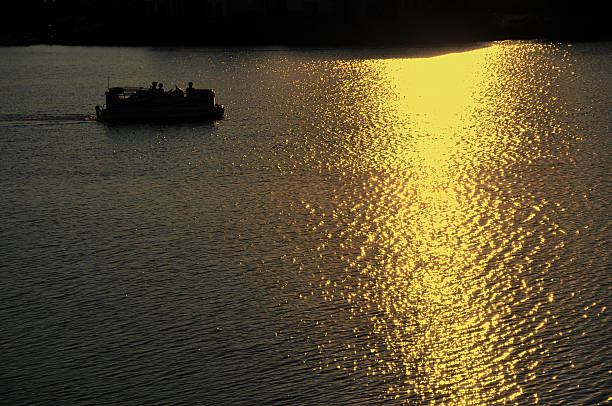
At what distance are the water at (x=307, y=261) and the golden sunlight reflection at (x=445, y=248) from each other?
0.45 feet

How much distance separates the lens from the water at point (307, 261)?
26.9 m

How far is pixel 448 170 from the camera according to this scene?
60.3 m

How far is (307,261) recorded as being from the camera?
3919 cm

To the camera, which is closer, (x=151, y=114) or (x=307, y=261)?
(x=307, y=261)

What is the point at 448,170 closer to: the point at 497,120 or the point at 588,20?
the point at 497,120

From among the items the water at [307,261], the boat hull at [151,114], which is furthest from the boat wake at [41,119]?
the boat hull at [151,114]

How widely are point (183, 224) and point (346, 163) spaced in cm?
2126

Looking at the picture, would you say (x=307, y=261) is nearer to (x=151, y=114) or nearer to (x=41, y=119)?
(x=151, y=114)

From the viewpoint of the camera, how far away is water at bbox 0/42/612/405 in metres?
26.9

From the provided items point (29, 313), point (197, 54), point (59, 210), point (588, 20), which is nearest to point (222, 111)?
point (59, 210)

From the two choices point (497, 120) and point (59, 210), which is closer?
point (59, 210)

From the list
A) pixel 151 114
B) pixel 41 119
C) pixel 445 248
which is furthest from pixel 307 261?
pixel 41 119

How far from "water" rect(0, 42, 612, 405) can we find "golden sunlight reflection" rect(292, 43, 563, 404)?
14 cm

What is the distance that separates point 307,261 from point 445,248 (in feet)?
24.2
